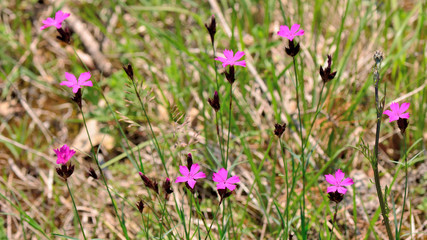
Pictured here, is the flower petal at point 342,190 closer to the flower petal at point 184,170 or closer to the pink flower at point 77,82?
the flower petal at point 184,170

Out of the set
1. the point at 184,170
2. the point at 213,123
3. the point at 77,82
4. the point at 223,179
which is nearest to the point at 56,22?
the point at 77,82

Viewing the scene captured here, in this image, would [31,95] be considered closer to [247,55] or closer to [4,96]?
[4,96]

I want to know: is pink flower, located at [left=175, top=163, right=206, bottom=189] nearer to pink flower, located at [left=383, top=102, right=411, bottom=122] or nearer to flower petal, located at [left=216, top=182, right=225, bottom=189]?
flower petal, located at [left=216, top=182, right=225, bottom=189]

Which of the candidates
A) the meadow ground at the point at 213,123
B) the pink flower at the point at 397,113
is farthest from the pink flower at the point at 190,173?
the pink flower at the point at 397,113

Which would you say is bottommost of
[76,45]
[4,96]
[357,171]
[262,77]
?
[357,171]

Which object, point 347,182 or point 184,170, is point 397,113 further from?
point 184,170

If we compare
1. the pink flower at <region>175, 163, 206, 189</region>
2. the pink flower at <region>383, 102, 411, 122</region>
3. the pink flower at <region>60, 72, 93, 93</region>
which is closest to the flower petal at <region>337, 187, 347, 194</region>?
the pink flower at <region>383, 102, 411, 122</region>

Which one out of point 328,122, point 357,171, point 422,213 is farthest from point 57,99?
point 422,213

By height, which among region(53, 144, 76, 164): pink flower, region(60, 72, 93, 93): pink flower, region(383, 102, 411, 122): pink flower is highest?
region(383, 102, 411, 122): pink flower
